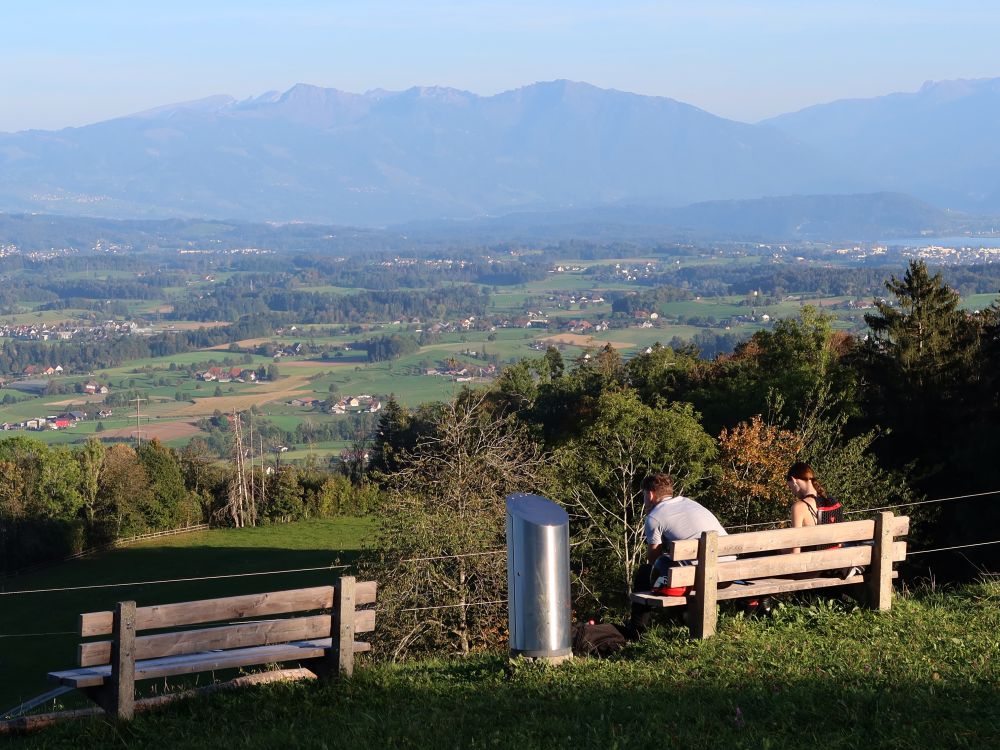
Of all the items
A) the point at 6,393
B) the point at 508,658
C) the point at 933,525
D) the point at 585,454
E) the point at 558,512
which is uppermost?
the point at 558,512

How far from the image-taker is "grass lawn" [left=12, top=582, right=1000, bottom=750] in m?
6.75

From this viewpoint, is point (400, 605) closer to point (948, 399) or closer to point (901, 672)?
point (901, 672)

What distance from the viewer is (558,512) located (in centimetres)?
847

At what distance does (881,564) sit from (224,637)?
5.02 meters

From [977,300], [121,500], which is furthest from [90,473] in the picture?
[977,300]

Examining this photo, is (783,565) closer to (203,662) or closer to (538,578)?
(538,578)

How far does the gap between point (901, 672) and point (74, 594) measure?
43.2 metres

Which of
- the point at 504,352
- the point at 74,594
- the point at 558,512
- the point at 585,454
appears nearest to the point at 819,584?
the point at 558,512

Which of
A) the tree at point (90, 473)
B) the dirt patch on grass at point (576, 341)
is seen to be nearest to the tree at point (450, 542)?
the tree at point (90, 473)

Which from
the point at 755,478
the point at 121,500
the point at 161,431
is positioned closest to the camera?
the point at 755,478

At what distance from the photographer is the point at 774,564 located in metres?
9.23

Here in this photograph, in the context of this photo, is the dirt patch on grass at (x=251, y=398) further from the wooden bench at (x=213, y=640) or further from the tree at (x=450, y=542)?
the wooden bench at (x=213, y=640)

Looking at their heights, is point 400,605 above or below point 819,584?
below

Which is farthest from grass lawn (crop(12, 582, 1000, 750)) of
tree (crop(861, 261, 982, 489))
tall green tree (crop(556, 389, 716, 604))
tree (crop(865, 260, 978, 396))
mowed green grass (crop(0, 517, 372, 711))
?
tree (crop(865, 260, 978, 396))
